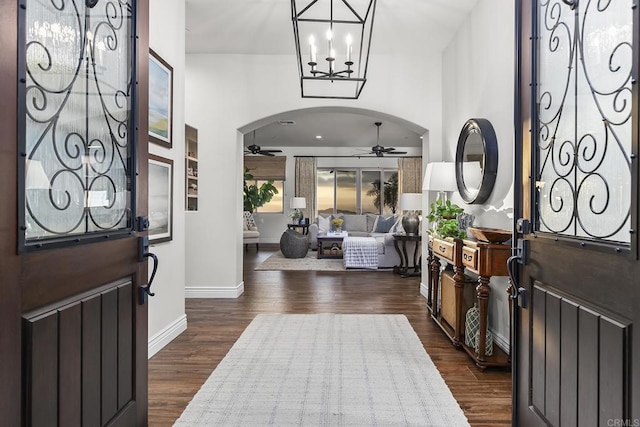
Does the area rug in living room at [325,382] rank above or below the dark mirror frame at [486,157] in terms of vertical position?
below

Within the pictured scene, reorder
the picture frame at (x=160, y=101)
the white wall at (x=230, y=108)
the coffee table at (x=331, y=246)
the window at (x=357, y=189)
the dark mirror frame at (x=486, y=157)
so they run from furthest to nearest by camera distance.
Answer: the window at (x=357, y=189) → the coffee table at (x=331, y=246) → the white wall at (x=230, y=108) → the dark mirror frame at (x=486, y=157) → the picture frame at (x=160, y=101)

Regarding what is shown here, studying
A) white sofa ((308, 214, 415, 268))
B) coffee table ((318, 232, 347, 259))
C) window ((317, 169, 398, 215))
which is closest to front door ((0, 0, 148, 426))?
white sofa ((308, 214, 415, 268))

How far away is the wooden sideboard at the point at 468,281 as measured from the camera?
2707 millimetres

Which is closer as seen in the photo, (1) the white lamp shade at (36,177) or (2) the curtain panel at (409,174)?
(1) the white lamp shade at (36,177)

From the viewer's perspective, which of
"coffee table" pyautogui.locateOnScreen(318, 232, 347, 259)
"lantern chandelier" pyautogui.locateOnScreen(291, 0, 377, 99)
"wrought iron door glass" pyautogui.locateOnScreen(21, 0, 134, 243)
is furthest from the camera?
"coffee table" pyautogui.locateOnScreen(318, 232, 347, 259)

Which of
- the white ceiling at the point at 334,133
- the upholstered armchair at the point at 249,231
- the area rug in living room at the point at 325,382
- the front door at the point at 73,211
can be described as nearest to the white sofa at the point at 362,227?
the upholstered armchair at the point at 249,231

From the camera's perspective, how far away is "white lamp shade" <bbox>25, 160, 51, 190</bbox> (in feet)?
3.82

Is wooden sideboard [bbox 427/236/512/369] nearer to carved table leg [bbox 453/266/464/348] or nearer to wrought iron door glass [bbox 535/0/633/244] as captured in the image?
carved table leg [bbox 453/266/464/348]

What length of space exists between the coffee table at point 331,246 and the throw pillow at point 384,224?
139cm

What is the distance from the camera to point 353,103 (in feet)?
15.8

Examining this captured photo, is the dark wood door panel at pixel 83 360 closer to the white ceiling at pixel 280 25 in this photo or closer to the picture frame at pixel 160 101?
the picture frame at pixel 160 101

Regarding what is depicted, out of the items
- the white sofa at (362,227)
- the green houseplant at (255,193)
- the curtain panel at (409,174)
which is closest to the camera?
the white sofa at (362,227)

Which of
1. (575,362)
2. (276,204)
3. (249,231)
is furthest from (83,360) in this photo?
(276,204)

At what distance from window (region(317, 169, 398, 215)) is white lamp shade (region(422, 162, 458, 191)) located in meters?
7.41
